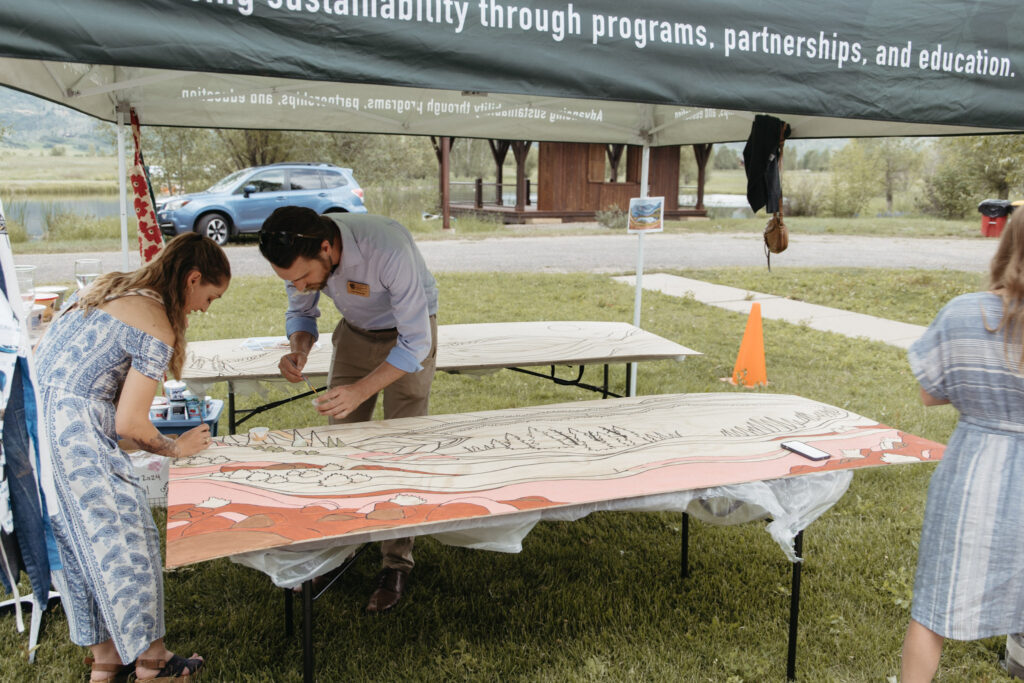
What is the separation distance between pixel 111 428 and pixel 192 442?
280 millimetres

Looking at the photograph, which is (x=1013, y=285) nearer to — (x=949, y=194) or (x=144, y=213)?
(x=144, y=213)

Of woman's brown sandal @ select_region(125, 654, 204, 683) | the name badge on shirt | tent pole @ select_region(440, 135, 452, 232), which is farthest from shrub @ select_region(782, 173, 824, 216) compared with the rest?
woman's brown sandal @ select_region(125, 654, 204, 683)

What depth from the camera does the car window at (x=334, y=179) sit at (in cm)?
1324

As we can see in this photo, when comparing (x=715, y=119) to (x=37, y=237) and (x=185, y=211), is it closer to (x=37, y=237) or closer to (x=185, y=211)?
(x=185, y=211)

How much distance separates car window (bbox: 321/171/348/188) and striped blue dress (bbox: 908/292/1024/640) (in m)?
12.4

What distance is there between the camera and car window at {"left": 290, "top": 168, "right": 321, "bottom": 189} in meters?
13.1

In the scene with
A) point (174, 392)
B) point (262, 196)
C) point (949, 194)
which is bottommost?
point (174, 392)

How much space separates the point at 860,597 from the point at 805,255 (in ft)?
40.4

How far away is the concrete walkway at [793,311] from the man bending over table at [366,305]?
5.66 meters

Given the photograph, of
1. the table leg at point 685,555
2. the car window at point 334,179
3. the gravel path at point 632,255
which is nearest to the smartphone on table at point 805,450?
the table leg at point 685,555

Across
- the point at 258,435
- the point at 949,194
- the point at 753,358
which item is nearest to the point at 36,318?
the point at 258,435

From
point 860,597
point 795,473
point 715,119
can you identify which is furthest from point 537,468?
point 715,119

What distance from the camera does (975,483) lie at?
1902 mm

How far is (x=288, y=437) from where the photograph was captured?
2.55 meters
